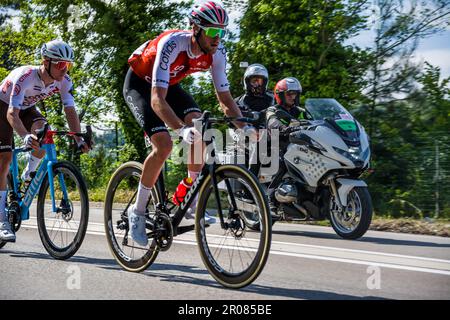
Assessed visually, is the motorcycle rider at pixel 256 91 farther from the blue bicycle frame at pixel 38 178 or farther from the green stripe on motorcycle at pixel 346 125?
the blue bicycle frame at pixel 38 178

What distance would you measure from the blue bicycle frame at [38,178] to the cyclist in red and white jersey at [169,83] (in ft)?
4.09

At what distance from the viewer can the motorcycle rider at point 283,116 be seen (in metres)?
8.68

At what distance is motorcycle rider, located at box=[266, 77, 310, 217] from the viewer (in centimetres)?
868

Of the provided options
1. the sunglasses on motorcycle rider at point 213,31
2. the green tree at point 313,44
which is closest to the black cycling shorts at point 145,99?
the sunglasses on motorcycle rider at point 213,31

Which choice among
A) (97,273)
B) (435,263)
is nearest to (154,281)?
(97,273)

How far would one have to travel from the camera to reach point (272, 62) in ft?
45.0

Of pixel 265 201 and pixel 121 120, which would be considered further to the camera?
pixel 121 120

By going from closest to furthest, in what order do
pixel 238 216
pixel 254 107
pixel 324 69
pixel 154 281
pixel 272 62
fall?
pixel 238 216
pixel 154 281
pixel 254 107
pixel 324 69
pixel 272 62

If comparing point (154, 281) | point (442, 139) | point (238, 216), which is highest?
point (442, 139)

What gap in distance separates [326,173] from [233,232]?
3.37 m

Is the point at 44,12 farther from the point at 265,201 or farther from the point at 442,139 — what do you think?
the point at 265,201

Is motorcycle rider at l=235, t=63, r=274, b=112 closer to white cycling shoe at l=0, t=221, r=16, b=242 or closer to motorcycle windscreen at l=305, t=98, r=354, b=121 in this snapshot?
motorcycle windscreen at l=305, t=98, r=354, b=121

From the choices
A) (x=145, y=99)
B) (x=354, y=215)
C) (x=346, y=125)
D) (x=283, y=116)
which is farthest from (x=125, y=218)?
(x=346, y=125)

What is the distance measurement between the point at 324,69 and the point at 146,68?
24.0ft
